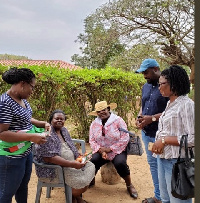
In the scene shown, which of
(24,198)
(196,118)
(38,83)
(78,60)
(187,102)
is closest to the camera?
(196,118)

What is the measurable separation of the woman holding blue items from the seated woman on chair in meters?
0.60

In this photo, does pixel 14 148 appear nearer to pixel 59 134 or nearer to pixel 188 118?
pixel 59 134

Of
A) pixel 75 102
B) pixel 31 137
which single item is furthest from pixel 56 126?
pixel 75 102

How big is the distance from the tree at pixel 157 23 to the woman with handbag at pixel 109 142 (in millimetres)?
8048

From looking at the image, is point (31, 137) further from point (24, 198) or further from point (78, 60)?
point (78, 60)

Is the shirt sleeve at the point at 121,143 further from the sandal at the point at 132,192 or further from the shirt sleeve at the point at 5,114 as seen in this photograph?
the shirt sleeve at the point at 5,114

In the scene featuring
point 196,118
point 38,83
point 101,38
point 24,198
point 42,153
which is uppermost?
point 101,38

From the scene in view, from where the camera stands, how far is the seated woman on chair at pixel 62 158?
3.03 meters

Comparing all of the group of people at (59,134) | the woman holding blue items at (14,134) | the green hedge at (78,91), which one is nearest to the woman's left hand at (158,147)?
the group of people at (59,134)

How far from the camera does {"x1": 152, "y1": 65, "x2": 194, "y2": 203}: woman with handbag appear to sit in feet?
6.88

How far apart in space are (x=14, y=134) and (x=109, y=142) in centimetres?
205

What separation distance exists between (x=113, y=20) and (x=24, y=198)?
35.8ft

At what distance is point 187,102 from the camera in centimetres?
211

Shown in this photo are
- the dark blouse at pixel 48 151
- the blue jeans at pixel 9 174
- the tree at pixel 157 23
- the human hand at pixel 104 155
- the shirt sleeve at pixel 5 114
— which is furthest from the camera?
the tree at pixel 157 23
